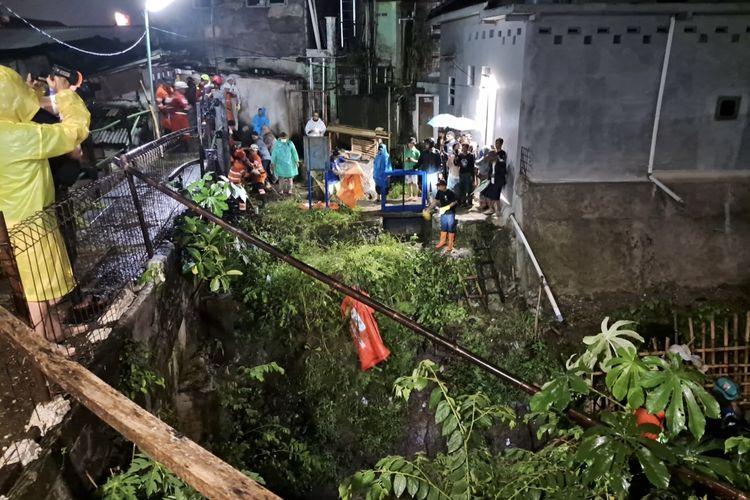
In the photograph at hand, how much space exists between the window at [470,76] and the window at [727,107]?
6656 millimetres

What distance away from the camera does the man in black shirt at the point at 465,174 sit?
12836mm

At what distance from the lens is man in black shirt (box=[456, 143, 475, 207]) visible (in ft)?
42.1

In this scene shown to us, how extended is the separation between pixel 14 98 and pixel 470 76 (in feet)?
45.4

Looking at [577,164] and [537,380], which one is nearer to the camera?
[537,380]

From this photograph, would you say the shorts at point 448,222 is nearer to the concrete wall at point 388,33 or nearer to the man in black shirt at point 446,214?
the man in black shirt at point 446,214

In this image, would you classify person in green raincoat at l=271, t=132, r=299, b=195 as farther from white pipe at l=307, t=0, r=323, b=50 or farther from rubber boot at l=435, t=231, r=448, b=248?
white pipe at l=307, t=0, r=323, b=50

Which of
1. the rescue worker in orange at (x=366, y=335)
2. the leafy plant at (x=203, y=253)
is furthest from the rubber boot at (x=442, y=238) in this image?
Result: the leafy plant at (x=203, y=253)

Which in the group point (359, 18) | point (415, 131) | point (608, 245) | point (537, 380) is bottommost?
point (537, 380)

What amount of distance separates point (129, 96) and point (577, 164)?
53.1ft

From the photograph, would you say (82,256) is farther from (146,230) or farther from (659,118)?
(659,118)

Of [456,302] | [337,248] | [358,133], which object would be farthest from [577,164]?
[358,133]

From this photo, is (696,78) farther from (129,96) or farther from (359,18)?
(129,96)

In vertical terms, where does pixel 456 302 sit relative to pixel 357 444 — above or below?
above

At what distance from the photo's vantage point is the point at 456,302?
1106 cm
